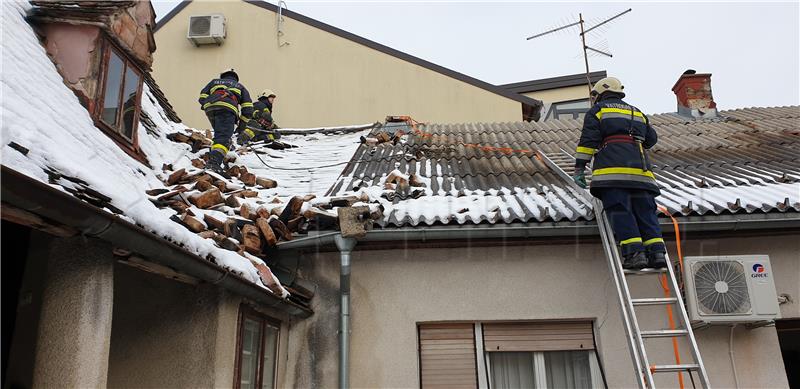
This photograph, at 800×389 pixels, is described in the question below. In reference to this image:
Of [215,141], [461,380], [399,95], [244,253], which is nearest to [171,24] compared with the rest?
[399,95]

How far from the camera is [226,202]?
17.2ft

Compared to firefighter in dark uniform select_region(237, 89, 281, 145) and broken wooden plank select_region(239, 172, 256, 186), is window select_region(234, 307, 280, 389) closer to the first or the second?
broken wooden plank select_region(239, 172, 256, 186)

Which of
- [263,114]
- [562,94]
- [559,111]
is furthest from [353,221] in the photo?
[562,94]

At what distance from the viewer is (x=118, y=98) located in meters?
4.84

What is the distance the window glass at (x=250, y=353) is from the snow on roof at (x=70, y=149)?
35 cm

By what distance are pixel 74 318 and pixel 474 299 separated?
316cm

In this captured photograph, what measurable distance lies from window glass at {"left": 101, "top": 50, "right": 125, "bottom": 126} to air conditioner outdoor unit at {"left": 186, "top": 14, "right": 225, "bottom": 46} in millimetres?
8601

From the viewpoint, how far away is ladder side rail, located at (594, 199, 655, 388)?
4.00m

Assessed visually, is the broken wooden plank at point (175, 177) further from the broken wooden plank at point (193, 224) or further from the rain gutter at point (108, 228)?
the rain gutter at point (108, 228)

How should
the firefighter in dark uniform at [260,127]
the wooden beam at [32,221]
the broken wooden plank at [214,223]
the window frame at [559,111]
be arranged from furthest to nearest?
the window frame at [559,111] < the firefighter in dark uniform at [260,127] < the broken wooden plank at [214,223] < the wooden beam at [32,221]

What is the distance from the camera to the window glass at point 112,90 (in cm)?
468

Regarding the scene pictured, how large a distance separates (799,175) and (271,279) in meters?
5.21

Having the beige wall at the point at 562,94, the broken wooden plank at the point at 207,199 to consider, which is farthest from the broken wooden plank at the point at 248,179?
the beige wall at the point at 562,94

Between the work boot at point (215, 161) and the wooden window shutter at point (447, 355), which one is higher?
the work boot at point (215, 161)
